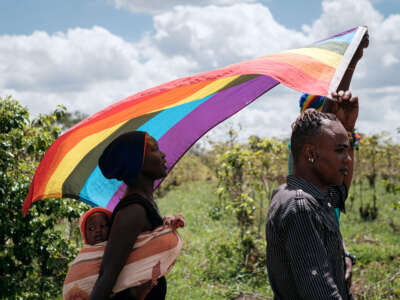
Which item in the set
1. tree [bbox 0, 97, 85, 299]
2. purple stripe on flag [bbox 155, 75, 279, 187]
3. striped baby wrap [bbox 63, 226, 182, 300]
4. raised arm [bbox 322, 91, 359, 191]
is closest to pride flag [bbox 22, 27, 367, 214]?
purple stripe on flag [bbox 155, 75, 279, 187]

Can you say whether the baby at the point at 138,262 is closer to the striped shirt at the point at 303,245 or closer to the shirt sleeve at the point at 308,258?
the striped shirt at the point at 303,245

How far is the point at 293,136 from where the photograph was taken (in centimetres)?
170

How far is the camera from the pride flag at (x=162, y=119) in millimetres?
2135

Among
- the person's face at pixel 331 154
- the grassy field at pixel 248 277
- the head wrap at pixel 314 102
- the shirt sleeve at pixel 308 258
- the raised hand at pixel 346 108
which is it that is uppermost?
the head wrap at pixel 314 102

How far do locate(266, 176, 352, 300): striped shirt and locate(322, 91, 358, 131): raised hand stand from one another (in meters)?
0.47

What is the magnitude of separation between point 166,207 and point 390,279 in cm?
905

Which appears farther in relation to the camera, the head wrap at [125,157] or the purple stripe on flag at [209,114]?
the purple stripe on flag at [209,114]

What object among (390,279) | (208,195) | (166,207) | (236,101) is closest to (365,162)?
(208,195)

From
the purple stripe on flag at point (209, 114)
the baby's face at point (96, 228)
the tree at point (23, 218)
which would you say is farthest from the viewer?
the tree at point (23, 218)

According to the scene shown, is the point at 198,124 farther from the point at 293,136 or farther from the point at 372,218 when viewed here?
the point at 372,218

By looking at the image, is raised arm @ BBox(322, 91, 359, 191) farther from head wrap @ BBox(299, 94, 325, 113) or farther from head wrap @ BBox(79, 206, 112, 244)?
head wrap @ BBox(79, 206, 112, 244)

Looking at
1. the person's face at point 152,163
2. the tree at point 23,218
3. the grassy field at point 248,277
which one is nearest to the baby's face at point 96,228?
the person's face at point 152,163

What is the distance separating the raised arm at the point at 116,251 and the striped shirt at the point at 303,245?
0.66m

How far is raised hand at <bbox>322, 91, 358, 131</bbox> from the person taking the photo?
6.01ft
